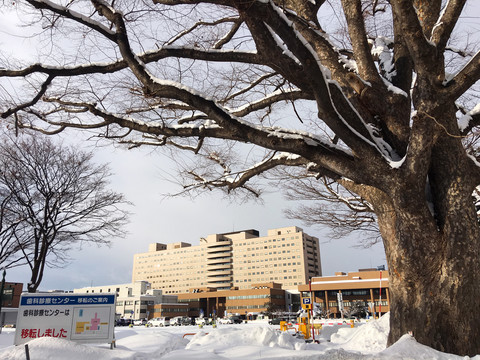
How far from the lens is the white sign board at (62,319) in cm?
701

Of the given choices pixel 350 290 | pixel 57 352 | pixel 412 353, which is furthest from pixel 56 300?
pixel 350 290

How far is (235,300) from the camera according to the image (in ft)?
307

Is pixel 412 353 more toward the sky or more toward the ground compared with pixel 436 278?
more toward the ground

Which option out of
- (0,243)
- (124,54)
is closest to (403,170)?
(124,54)

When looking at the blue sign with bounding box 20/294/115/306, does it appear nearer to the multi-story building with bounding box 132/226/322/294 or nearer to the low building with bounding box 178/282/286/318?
the low building with bounding box 178/282/286/318

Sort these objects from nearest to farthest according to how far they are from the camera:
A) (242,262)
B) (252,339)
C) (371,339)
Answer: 1. (371,339)
2. (252,339)
3. (242,262)

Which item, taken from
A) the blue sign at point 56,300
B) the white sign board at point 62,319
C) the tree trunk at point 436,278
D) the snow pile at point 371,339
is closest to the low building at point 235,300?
the snow pile at point 371,339

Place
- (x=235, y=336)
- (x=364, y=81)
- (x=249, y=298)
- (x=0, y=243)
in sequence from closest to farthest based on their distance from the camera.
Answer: (x=364, y=81), (x=235, y=336), (x=0, y=243), (x=249, y=298)

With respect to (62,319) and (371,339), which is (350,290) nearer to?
(371,339)

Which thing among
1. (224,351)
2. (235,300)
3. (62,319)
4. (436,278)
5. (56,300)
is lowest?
(235,300)

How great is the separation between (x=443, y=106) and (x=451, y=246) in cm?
205

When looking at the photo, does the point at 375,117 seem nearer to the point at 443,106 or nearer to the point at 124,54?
the point at 443,106

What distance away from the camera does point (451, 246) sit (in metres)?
4.86

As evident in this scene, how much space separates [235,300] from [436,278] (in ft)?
310
